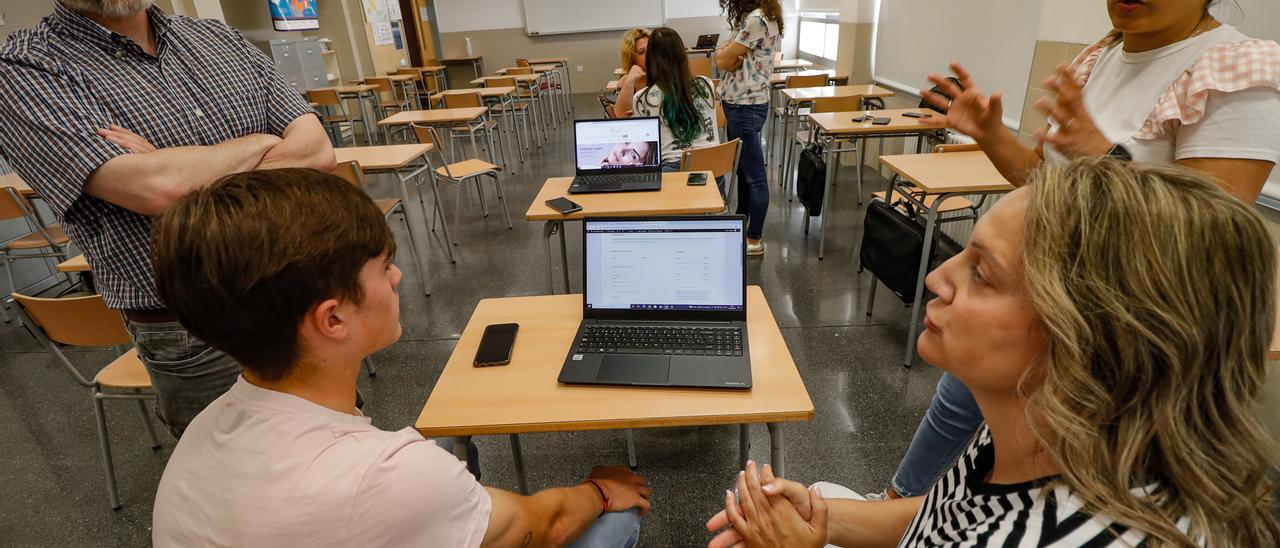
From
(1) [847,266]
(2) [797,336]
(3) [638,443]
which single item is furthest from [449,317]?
(1) [847,266]

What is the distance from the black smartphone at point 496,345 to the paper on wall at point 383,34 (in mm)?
9579

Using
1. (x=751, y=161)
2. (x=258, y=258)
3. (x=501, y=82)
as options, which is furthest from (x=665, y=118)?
(x=501, y=82)

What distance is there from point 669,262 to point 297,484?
0.88m

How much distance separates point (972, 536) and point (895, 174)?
2.42 meters

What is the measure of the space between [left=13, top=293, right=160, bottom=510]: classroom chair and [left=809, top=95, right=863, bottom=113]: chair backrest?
14.2 feet

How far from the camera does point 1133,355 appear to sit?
1.74ft

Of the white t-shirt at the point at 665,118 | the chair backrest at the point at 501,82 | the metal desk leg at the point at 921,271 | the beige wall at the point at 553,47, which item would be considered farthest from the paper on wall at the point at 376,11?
the metal desk leg at the point at 921,271

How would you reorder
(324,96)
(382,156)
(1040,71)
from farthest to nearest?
(324,96), (382,156), (1040,71)

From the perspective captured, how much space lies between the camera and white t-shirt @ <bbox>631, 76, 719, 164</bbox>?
3.13 meters

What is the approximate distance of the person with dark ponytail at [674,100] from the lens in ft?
9.87

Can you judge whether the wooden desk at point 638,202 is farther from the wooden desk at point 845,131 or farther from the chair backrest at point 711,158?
the wooden desk at point 845,131

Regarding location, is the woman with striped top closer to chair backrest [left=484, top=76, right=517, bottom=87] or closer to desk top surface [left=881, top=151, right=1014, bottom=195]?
desk top surface [left=881, top=151, right=1014, bottom=195]

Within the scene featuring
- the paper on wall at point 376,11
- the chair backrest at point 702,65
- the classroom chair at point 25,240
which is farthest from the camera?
the paper on wall at point 376,11

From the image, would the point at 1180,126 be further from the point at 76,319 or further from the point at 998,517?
the point at 76,319
